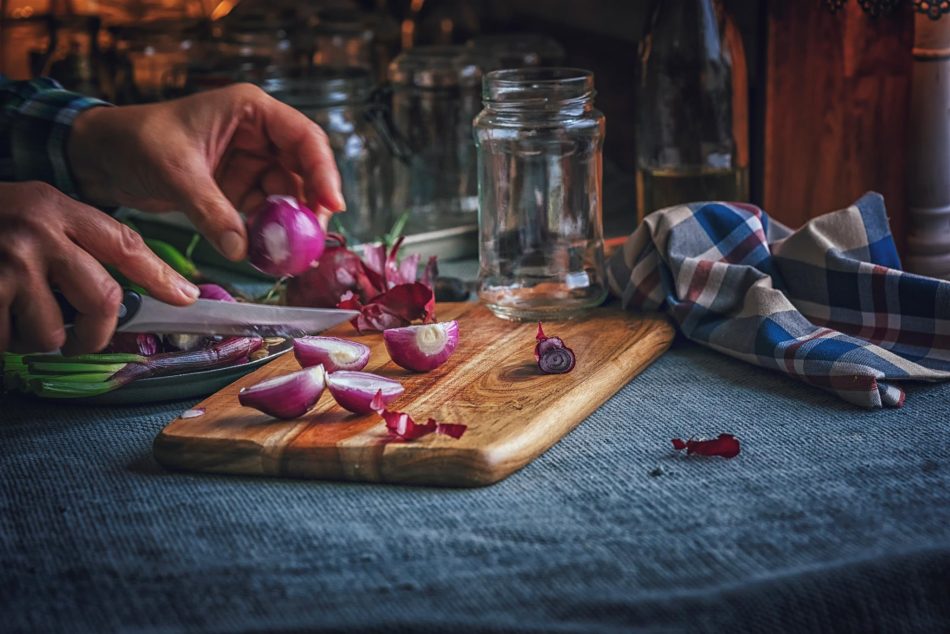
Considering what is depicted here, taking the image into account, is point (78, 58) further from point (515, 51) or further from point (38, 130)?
point (38, 130)

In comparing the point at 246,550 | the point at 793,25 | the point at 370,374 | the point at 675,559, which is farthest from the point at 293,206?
the point at 793,25

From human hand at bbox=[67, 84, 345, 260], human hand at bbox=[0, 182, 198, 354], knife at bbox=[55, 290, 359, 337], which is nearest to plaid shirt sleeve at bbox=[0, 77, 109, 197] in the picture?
human hand at bbox=[67, 84, 345, 260]

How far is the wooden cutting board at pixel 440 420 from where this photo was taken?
92cm

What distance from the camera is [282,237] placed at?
118 cm

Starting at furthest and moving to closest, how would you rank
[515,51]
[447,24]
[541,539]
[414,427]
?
[447,24]
[515,51]
[414,427]
[541,539]

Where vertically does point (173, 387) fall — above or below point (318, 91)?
below

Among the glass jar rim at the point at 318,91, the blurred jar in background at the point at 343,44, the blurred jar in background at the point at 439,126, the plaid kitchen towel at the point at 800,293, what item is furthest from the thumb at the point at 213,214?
the blurred jar in background at the point at 343,44

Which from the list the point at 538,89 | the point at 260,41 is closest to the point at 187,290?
the point at 538,89

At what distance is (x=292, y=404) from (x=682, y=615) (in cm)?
40

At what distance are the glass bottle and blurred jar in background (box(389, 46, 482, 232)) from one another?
42 cm

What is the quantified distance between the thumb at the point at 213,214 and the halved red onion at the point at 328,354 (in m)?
0.11

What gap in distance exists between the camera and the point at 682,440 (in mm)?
984

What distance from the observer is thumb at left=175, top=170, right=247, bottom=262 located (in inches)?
43.3

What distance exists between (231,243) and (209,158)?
0.16 metres
